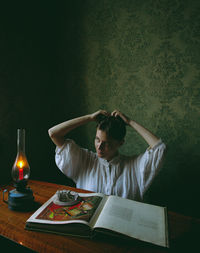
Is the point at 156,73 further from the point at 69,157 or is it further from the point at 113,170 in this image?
the point at 69,157

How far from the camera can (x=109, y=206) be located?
78 centimetres

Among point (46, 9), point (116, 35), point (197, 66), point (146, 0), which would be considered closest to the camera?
point (197, 66)

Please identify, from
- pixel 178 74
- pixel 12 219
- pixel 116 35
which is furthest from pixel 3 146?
pixel 178 74

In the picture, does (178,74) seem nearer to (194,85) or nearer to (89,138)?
(194,85)

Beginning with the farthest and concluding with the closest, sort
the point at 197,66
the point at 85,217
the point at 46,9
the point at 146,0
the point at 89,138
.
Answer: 1. the point at 89,138
2. the point at 46,9
3. the point at 146,0
4. the point at 197,66
5. the point at 85,217

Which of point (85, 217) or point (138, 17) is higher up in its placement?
point (138, 17)

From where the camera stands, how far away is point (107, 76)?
5.34ft

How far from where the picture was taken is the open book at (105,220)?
0.63m

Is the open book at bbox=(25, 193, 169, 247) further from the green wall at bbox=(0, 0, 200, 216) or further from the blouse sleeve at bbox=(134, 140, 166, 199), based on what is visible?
the green wall at bbox=(0, 0, 200, 216)

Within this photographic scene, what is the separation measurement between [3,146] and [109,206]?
Answer: 3.21ft

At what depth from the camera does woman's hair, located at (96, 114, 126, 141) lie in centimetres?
114

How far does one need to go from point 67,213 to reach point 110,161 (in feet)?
1.72

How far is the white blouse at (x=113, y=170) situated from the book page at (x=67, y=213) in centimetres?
31

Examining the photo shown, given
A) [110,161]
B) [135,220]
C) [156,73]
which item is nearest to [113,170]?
[110,161]
